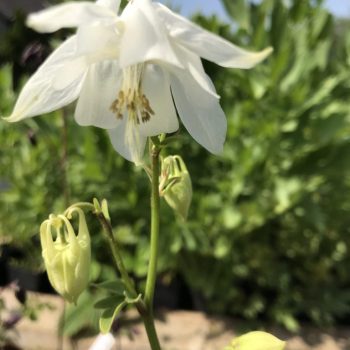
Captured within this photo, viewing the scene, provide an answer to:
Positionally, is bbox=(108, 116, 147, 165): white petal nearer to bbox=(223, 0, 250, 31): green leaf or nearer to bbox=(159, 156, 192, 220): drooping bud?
bbox=(159, 156, 192, 220): drooping bud

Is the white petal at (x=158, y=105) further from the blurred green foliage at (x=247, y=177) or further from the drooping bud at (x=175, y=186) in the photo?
the blurred green foliage at (x=247, y=177)

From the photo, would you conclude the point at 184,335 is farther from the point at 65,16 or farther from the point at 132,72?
the point at 65,16

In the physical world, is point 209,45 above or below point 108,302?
above

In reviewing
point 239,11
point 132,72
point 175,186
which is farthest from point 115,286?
point 239,11

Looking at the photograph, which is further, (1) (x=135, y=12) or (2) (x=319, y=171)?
(2) (x=319, y=171)

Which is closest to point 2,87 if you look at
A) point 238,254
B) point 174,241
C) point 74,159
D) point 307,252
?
point 74,159

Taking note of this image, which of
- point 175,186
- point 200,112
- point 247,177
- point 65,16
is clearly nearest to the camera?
point 65,16

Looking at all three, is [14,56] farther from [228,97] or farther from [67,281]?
Result: [67,281]
